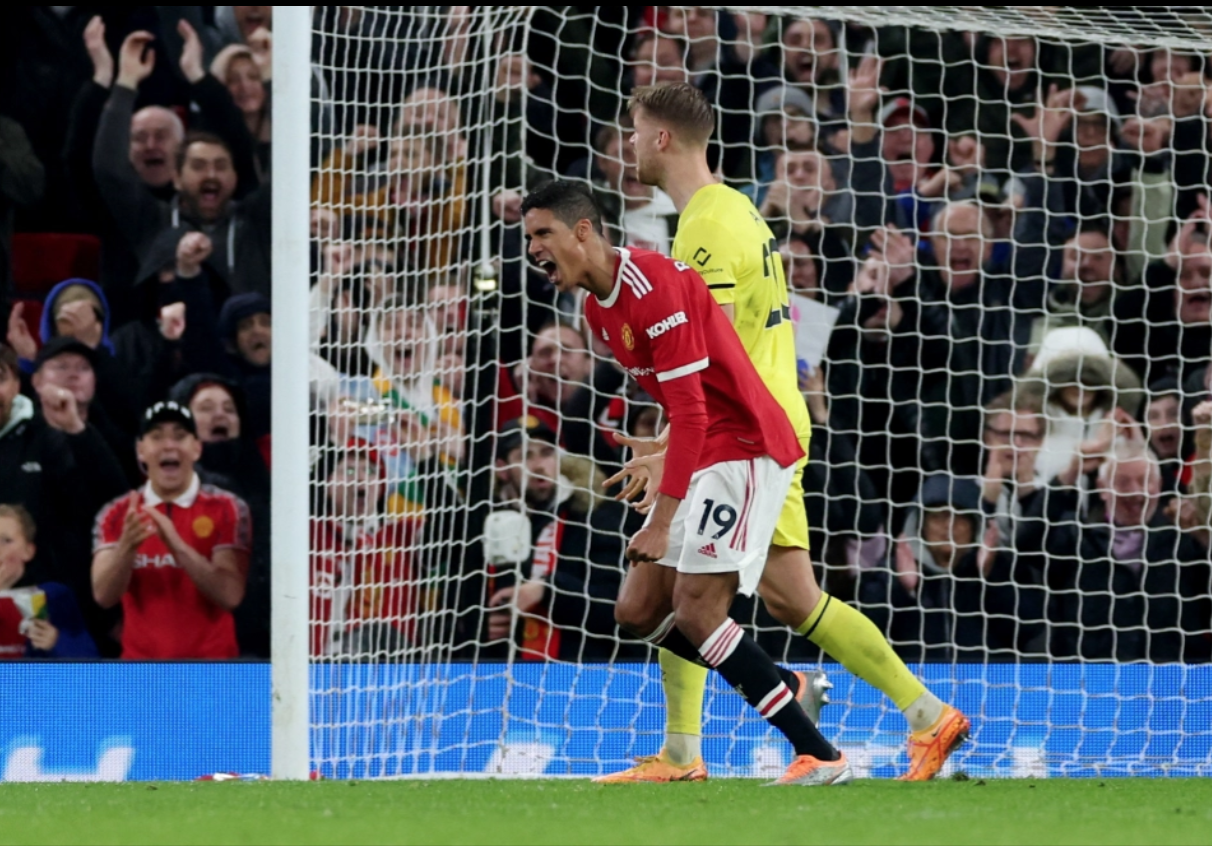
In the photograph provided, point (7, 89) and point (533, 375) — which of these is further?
point (7, 89)

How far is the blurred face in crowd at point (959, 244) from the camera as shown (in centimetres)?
827

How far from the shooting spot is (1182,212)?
8508mm

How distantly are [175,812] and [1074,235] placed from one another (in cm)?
566

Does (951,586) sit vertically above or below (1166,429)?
below

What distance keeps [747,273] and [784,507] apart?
679 millimetres

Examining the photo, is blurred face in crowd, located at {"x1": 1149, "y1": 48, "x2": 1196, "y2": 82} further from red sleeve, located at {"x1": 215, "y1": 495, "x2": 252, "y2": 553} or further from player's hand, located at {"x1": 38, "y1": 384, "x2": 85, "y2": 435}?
player's hand, located at {"x1": 38, "y1": 384, "x2": 85, "y2": 435}

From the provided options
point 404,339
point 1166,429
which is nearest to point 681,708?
point 404,339

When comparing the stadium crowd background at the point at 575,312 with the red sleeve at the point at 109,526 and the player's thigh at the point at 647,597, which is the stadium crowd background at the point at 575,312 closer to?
the red sleeve at the point at 109,526

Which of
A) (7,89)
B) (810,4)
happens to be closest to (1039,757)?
(810,4)

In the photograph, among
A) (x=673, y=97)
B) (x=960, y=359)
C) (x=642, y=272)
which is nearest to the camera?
(x=642, y=272)

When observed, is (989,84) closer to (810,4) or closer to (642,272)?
(810,4)

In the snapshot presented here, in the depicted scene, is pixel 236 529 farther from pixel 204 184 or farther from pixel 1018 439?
pixel 1018 439

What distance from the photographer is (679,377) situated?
448 cm

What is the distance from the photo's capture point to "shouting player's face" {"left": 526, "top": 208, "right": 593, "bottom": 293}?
4.60m
